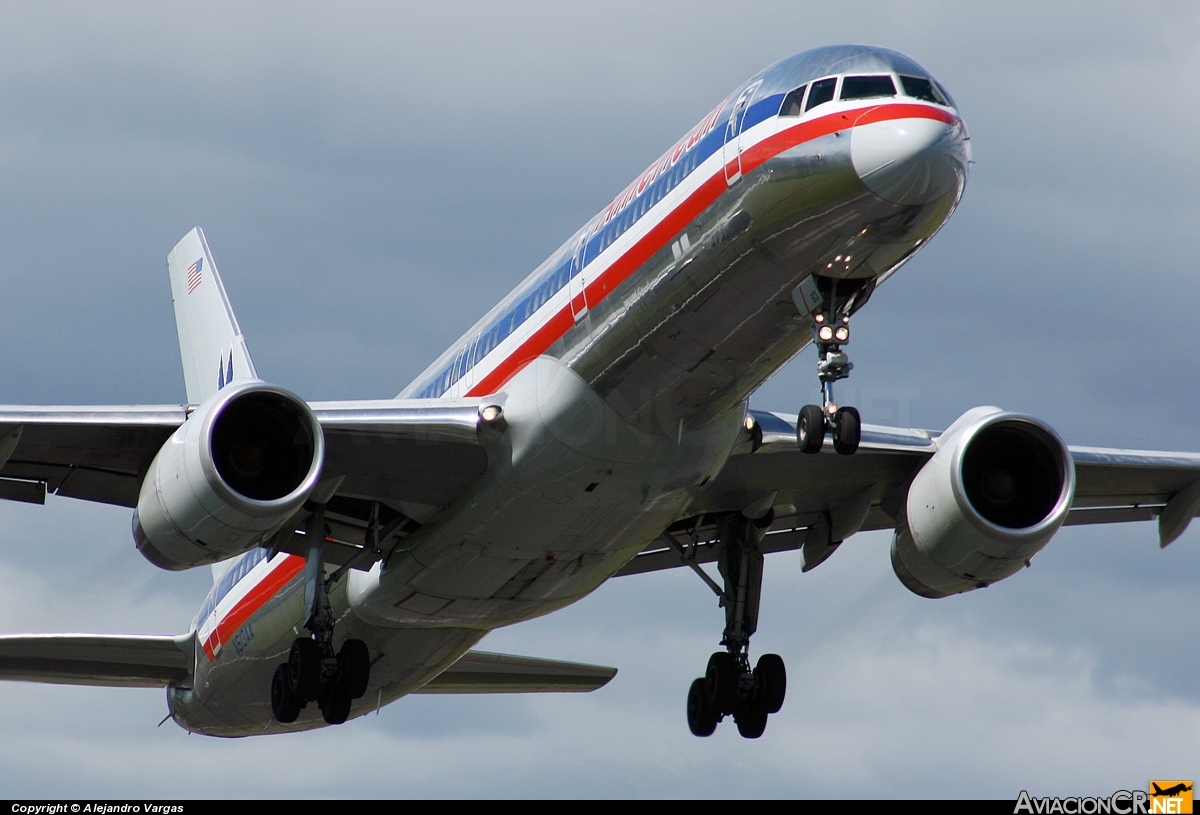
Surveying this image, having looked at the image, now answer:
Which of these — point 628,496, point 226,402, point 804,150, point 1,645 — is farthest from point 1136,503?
point 1,645

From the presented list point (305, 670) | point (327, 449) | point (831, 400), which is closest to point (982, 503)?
point (831, 400)

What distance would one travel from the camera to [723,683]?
97.8 feet

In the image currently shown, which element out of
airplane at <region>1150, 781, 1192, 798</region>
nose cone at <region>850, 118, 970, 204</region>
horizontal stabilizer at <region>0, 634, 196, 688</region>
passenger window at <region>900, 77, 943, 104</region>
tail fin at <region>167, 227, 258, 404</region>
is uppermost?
tail fin at <region>167, 227, 258, 404</region>

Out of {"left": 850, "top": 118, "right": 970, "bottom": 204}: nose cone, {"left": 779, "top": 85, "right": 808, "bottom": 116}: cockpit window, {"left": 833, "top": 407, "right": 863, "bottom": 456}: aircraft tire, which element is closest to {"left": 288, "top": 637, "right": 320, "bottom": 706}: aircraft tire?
{"left": 833, "top": 407, "right": 863, "bottom": 456}: aircraft tire

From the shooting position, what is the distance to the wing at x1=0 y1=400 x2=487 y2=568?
81.8ft

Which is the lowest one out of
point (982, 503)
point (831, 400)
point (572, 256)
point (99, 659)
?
point (831, 400)

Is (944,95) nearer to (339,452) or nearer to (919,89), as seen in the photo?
(919,89)

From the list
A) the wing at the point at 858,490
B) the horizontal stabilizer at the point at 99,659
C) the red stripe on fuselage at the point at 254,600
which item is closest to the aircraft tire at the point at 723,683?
the wing at the point at 858,490

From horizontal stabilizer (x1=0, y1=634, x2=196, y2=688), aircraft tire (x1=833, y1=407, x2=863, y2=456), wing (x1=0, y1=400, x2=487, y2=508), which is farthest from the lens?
horizontal stabilizer (x1=0, y1=634, x2=196, y2=688)

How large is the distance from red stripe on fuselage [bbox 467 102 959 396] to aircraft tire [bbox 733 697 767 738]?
763cm

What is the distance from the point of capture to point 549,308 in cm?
2512

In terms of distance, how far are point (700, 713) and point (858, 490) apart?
4568 millimetres

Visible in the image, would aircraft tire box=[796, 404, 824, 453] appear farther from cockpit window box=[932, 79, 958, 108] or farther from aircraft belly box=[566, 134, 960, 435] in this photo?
cockpit window box=[932, 79, 958, 108]

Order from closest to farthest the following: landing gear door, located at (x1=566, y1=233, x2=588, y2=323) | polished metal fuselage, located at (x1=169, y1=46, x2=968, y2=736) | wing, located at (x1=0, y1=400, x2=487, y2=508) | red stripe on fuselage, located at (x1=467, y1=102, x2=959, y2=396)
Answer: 1. red stripe on fuselage, located at (x1=467, y1=102, x2=959, y2=396)
2. polished metal fuselage, located at (x1=169, y1=46, x2=968, y2=736)
3. landing gear door, located at (x1=566, y1=233, x2=588, y2=323)
4. wing, located at (x1=0, y1=400, x2=487, y2=508)
